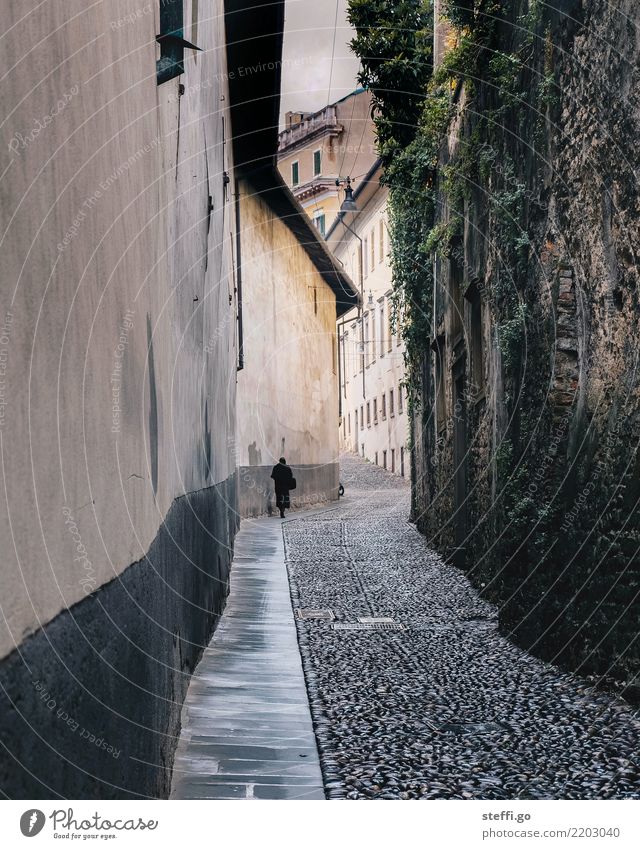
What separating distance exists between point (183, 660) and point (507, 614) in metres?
3.42

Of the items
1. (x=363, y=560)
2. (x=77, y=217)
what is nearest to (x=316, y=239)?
(x=363, y=560)

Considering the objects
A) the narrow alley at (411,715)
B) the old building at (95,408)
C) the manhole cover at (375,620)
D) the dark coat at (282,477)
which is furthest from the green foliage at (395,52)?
the dark coat at (282,477)

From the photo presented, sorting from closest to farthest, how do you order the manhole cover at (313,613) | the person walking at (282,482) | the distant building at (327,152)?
the manhole cover at (313,613), the person walking at (282,482), the distant building at (327,152)

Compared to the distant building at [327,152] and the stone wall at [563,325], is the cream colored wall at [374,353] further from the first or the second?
the stone wall at [563,325]

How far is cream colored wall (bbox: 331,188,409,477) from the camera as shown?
36.3m

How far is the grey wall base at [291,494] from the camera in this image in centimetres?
2191

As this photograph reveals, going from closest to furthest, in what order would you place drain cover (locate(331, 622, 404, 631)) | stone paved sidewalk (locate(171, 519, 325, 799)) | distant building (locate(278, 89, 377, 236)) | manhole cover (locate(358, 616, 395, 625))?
stone paved sidewalk (locate(171, 519, 325, 799)) < drain cover (locate(331, 622, 404, 631)) < manhole cover (locate(358, 616, 395, 625)) < distant building (locate(278, 89, 377, 236))

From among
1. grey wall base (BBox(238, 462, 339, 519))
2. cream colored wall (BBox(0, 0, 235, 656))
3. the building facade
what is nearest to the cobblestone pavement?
cream colored wall (BBox(0, 0, 235, 656))

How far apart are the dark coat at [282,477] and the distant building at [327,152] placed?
23.2 meters

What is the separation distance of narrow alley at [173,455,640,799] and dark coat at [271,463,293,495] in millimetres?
11901

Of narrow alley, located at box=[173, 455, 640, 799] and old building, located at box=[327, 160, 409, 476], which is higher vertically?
old building, located at box=[327, 160, 409, 476]

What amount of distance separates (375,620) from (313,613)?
2.20ft

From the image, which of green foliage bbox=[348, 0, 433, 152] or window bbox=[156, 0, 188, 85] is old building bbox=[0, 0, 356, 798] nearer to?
window bbox=[156, 0, 188, 85]
